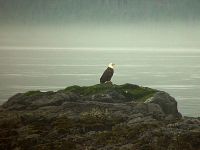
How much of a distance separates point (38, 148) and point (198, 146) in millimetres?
4742

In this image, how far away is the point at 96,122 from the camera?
53.8 ft

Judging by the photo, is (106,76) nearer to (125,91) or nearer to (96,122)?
(125,91)

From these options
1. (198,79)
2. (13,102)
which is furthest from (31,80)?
(13,102)

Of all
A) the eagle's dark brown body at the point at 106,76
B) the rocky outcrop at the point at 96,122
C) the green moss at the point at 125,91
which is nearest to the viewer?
the rocky outcrop at the point at 96,122

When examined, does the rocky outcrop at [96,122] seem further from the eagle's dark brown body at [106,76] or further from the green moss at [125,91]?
the eagle's dark brown body at [106,76]

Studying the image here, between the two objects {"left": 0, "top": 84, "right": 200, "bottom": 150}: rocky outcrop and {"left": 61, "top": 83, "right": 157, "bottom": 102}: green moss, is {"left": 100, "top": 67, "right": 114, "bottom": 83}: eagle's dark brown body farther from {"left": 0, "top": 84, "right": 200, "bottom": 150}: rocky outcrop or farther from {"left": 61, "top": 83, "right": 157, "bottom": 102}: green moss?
{"left": 0, "top": 84, "right": 200, "bottom": 150}: rocky outcrop

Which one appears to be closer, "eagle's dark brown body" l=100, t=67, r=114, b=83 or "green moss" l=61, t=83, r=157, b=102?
"green moss" l=61, t=83, r=157, b=102

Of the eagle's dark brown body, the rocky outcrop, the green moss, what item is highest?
the eagle's dark brown body

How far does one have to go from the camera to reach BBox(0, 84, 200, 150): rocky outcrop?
14.6 meters

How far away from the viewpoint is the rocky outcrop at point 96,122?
14.6 m

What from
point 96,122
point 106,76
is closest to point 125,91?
point 106,76

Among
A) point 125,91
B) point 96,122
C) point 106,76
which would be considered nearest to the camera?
point 96,122

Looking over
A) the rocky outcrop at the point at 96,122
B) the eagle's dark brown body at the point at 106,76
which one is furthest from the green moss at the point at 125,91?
the eagle's dark brown body at the point at 106,76

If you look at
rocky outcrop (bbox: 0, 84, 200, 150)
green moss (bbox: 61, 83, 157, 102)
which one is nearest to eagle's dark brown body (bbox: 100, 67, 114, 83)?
green moss (bbox: 61, 83, 157, 102)
